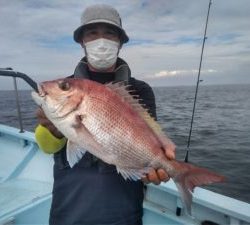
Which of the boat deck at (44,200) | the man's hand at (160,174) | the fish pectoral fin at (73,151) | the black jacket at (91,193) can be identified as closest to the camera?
the fish pectoral fin at (73,151)

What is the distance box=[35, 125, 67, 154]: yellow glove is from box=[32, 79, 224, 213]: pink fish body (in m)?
0.27

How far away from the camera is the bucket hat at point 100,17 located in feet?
9.70

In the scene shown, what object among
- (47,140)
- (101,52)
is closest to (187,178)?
(47,140)

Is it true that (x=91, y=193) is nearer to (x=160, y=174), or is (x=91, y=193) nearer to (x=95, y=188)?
(x=95, y=188)

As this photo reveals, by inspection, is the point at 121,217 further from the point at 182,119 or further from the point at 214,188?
the point at 182,119

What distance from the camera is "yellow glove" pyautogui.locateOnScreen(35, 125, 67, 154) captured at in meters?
2.56

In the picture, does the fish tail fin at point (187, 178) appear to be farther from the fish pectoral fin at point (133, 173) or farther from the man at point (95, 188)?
the man at point (95, 188)

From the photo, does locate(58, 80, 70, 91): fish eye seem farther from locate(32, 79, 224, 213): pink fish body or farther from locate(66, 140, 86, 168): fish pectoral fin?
locate(66, 140, 86, 168): fish pectoral fin

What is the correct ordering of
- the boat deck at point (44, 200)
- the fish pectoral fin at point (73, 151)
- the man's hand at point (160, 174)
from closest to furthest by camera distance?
the fish pectoral fin at point (73, 151) < the man's hand at point (160, 174) < the boat deck at point (44, 200)

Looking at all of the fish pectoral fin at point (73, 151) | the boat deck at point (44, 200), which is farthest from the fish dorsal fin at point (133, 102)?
the boat deck at point (44, 200)

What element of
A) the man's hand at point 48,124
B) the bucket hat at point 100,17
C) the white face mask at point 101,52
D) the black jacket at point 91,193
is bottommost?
the black jacket at point 91,193

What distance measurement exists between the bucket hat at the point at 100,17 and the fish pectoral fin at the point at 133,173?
1354 millimetres

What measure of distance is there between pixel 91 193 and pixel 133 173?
594 millimetres

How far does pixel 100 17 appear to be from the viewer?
296 cm
